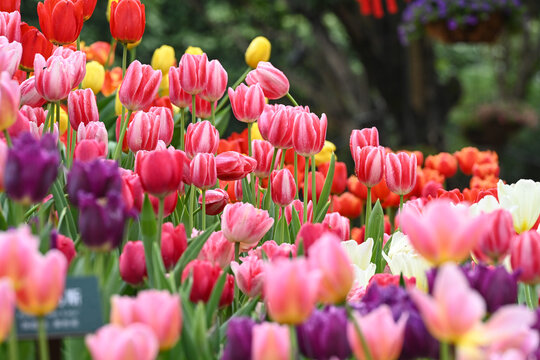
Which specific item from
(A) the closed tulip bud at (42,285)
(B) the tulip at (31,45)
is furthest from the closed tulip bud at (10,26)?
(A) the closed tulip bud at (42,285)

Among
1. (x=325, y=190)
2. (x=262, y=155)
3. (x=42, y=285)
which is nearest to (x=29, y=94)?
(x=262, y=155)

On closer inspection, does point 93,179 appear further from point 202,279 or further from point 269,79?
point 269,79

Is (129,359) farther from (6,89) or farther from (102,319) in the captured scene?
(6,89)

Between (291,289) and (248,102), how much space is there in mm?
607

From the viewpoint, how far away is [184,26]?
878 cm

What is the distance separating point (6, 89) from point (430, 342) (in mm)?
440

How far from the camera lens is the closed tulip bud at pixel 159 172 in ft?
2.30

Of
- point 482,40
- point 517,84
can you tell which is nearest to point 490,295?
point 482,40

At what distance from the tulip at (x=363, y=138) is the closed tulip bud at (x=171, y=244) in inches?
16.5

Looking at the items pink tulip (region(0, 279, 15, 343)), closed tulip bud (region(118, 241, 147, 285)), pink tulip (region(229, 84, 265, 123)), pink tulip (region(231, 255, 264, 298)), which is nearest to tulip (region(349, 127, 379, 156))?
pink tulip (region(229, 84, 265, 123))

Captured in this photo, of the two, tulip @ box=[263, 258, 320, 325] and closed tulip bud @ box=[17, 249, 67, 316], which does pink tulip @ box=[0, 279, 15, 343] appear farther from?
tulip @ box=[263, 258, 320, 325]

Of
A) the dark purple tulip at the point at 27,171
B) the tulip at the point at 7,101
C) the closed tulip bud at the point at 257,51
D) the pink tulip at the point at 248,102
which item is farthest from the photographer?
the closed tulip bud at the point at 257,51

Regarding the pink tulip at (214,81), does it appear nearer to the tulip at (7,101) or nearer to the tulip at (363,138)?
the tulip at (363,138)

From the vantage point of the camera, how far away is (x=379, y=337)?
492 mm
